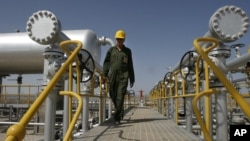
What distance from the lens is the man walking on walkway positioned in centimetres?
425

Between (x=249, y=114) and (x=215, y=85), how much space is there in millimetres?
1261

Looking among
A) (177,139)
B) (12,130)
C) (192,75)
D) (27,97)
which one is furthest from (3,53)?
(12,130)

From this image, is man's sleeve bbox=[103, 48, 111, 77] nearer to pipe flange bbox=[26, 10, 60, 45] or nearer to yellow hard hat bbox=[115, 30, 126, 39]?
yellow hard hat bbox=[115, 30, 126, 39]

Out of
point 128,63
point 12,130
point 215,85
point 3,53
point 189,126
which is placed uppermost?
point 3,53

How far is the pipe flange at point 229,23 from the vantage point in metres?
2.40

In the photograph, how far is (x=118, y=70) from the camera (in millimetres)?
4277

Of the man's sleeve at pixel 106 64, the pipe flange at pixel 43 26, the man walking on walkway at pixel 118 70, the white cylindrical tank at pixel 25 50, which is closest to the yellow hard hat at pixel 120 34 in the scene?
the man walking on walkway at pixel 118 70

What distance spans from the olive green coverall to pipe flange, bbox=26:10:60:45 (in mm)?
1499

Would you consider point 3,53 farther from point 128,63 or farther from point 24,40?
point 128,63

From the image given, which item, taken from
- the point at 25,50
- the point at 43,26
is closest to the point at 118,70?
the point at 43,26

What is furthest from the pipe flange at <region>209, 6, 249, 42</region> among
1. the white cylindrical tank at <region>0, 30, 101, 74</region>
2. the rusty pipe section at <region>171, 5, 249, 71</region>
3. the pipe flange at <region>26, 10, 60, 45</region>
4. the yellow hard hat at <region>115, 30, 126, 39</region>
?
the white cylindrical tank at <region>0, 30, 101, 74</region>

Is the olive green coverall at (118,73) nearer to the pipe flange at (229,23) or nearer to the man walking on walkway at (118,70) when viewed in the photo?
the man walking on walkway at (118,70)

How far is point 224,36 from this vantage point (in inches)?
95.0

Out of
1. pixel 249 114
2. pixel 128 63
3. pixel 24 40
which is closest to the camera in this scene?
pixel 249 114
